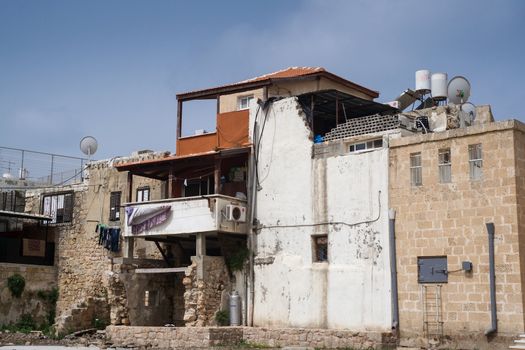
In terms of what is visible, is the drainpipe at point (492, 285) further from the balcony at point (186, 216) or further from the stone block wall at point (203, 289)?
the stone block wall at point (203, 289)

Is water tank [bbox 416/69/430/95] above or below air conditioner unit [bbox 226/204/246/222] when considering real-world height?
above

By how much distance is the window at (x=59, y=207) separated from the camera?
32.5 meters

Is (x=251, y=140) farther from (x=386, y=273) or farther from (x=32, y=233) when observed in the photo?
(x=32, y=233)

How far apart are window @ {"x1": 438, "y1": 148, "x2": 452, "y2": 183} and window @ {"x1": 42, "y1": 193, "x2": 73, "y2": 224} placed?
694 inches

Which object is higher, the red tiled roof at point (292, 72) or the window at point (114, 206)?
the red tiled roof at point (292, 72)

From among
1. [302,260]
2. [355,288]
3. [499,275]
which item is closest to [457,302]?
[499,275]

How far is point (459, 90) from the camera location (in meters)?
24.0

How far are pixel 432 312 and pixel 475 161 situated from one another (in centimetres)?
422

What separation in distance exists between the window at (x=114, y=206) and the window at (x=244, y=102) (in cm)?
698

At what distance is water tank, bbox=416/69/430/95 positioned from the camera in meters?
26.7

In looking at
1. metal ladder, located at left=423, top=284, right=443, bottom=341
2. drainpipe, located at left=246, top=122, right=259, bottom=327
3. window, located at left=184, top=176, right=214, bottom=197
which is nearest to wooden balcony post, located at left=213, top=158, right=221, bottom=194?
drainpipe, located at left=246, top=122, right=259, bottom=327

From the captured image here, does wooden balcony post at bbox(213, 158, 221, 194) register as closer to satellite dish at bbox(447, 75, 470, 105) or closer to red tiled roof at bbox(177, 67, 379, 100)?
red tiled roof at bbox(177, 67, 379, 100)

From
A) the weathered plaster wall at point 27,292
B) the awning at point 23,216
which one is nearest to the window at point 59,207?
the awning at point 23,216


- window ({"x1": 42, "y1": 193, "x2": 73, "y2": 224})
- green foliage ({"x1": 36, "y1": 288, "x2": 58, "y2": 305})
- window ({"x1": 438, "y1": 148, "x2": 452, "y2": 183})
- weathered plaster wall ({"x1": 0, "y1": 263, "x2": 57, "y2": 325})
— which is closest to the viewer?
window ({"x1": 438, "y1": 148, "x2": 452, "y2": 183})
